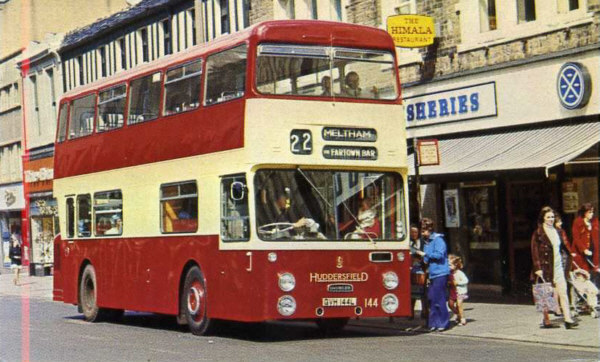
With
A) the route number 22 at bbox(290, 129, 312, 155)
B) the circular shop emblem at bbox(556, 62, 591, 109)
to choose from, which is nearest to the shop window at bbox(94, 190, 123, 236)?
the route number 22 at bbox(290, 129, 312, 155)

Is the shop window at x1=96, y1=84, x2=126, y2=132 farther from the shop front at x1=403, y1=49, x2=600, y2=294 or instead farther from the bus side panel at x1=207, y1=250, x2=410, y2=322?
the shop front at x1=403, y1=49, x2=600, y2=294

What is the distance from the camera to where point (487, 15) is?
23922 mm

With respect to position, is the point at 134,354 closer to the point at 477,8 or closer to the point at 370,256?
the point at 370,256

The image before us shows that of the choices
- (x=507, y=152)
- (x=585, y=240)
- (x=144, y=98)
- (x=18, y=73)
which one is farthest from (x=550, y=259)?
(x=18, y=73)

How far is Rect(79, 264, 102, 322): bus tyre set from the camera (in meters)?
22.6

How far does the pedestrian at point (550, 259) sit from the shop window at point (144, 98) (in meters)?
6.54

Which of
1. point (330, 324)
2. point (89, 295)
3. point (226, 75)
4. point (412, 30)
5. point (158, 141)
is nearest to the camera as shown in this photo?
point (226, 75)

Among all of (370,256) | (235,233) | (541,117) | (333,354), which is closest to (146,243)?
(235,233)

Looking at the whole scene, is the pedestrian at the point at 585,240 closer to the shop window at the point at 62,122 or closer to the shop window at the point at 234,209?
the shop window at the point at 234,209

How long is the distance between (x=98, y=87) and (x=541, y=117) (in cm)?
819

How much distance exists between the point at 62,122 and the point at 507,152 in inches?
351

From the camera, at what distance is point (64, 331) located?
2006cm

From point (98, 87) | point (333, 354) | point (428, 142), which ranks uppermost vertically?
point (98, 87)

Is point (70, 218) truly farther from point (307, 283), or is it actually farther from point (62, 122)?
point (307, 283)
